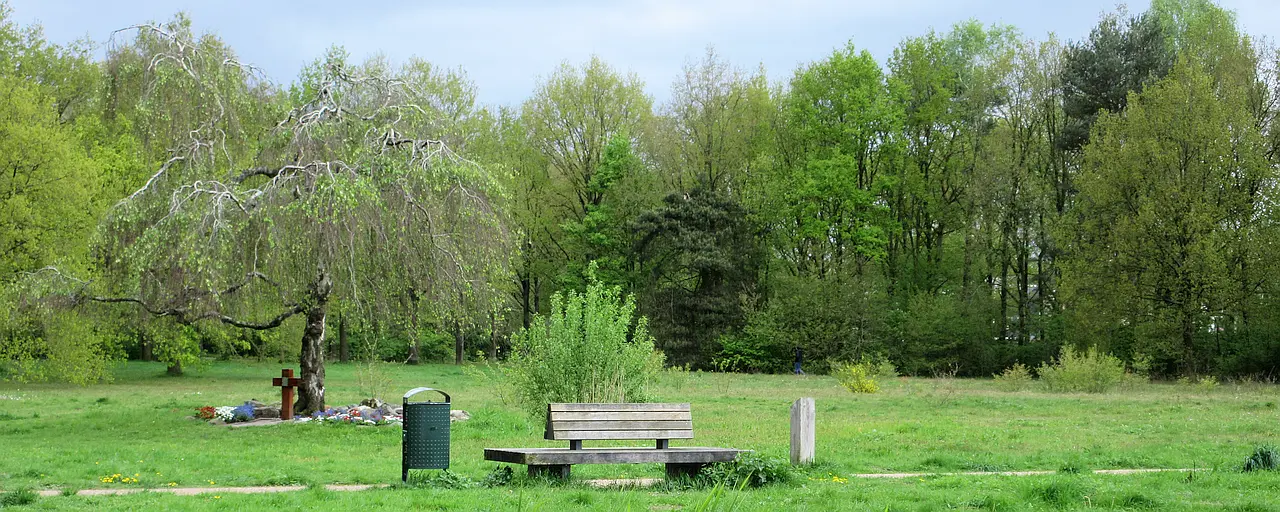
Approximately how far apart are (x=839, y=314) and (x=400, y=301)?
2696 centimetres

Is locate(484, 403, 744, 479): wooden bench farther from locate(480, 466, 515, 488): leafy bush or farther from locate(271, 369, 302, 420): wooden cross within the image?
locate(271, 369, 302, 420): wooden cross

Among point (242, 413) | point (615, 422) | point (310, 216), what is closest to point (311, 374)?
point (242, 413)

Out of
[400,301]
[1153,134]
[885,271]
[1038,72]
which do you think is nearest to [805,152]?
[885,271]

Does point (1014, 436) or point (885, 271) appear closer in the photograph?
point (1014, 436)

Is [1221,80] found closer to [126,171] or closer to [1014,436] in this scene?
[1014,436]

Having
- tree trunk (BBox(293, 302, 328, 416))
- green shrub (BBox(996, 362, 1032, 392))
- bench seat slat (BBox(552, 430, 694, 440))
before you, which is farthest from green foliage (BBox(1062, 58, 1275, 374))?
bench seat slat (BBox(552, 430, 694, 440))

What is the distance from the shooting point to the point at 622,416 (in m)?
10.3

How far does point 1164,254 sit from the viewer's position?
108 feet

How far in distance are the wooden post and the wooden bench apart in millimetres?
1345

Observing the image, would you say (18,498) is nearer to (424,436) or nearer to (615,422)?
(424,436)

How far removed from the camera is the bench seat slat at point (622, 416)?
399 inches

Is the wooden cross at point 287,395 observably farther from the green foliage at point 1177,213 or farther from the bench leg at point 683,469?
the green foliage at point 1177,213

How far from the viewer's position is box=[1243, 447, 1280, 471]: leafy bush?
413 inches

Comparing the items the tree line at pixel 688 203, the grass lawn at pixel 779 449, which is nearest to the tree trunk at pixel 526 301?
the tree line at pixel 688 203
